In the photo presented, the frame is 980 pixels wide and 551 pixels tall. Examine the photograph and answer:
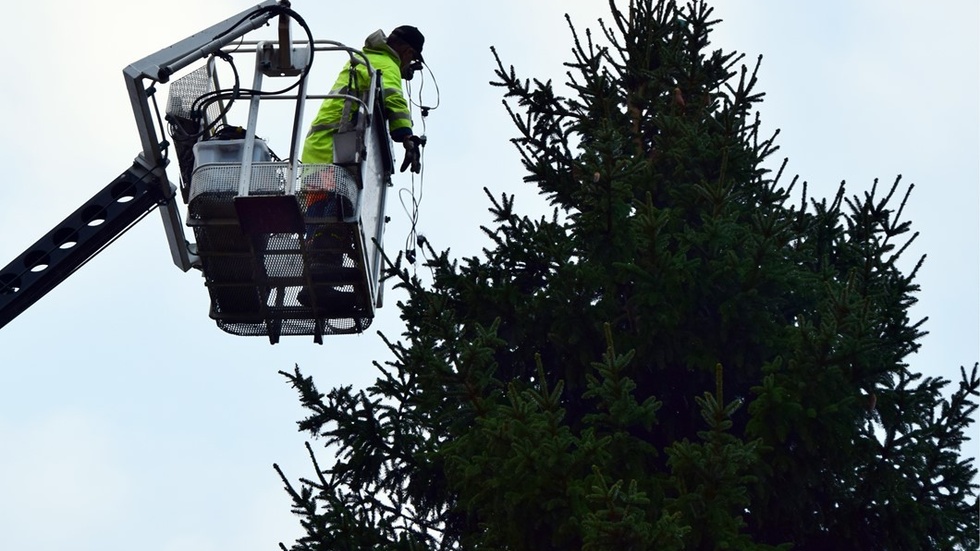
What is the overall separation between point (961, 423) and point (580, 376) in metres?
2.19

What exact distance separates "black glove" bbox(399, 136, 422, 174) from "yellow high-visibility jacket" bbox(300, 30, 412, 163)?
0.16ft

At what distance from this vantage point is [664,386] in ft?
28.6

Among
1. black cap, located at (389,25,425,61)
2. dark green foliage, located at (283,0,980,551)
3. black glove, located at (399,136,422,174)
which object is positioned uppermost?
black cap, located at (389,25,425,61)

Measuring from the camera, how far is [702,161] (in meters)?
9.25

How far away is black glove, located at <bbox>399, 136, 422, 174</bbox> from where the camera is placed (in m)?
10.0

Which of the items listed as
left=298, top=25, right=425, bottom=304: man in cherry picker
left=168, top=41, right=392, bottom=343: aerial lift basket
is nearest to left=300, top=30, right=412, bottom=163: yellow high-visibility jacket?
left=298, top=25, right=425, bottom=304: man in cherry picker

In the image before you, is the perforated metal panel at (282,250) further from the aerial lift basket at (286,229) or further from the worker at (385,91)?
the worker at (385,91)

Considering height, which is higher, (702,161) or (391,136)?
(391,136)

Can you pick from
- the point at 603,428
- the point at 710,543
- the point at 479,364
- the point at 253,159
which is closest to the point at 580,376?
the point at 603,428

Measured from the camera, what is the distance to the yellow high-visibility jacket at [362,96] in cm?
937

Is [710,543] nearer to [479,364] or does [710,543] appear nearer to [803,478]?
[803,478]

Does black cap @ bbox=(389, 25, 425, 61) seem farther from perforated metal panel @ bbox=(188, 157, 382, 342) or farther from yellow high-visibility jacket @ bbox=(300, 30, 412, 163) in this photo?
perforated metal panel @ bbox=(188, 157, 382, 342)

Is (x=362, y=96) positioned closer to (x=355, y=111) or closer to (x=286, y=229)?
(x=355, y=111)

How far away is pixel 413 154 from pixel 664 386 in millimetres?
2550
